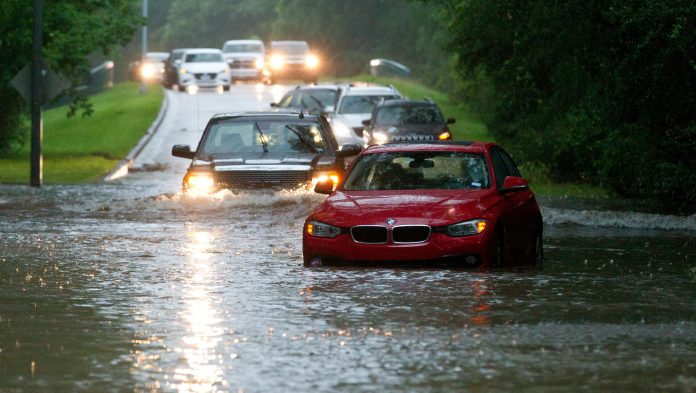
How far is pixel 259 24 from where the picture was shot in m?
118

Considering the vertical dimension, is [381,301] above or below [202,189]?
above

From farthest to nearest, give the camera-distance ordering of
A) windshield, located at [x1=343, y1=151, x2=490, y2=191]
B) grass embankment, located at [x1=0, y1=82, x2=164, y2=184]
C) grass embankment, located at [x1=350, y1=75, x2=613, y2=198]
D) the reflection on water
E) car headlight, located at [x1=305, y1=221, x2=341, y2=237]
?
grass embankment, located at [x1=0, y1=82, x2=164, y2=184] → grass embankment, located at [x1=350, y1=75, x2=613, y2=198] → windshield, located at [x1=343, y1=151, x2=490, y2=191] → car headlight, located at [x1=305, y1=221, x2=341, y2=237] → the reflection on water

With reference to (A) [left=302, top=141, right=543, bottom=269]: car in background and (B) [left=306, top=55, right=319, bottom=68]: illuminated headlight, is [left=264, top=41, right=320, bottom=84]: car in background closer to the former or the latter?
(B) [left=306, top=55, right=319, bottom=68]: illuminated headlight

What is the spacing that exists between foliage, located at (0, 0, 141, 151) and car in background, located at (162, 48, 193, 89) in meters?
27.3

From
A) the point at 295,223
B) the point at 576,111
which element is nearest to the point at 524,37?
the point at 576,111

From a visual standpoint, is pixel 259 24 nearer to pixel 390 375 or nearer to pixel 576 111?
pixel 576 111

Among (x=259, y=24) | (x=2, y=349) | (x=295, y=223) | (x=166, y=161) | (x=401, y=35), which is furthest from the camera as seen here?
(x=259, y=24)

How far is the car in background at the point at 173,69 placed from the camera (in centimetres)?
7131

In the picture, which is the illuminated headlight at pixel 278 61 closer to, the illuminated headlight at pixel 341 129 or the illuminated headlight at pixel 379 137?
the illuminated headlight at pixel 341 129

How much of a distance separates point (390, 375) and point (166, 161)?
1225 inches

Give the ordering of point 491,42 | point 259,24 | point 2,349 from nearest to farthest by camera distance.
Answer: point 2,349 → point 491,42 → point 259,24

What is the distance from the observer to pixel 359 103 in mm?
42500

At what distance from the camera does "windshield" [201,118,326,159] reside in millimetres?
22375

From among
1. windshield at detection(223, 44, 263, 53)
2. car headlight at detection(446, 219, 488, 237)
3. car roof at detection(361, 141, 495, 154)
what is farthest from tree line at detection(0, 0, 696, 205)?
windshield at detection(223, 44, 263, 53)
